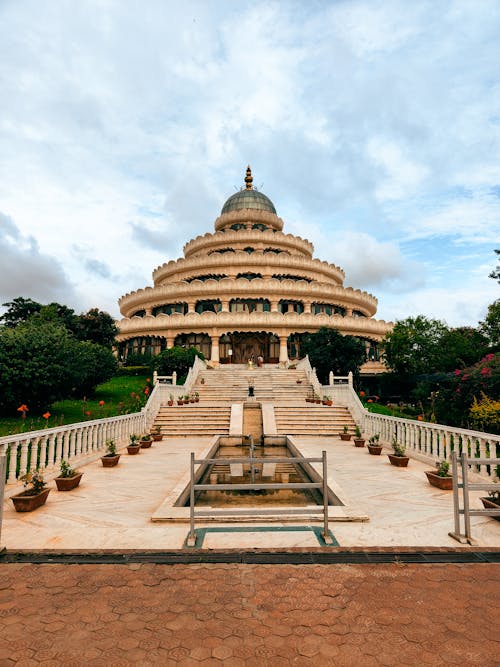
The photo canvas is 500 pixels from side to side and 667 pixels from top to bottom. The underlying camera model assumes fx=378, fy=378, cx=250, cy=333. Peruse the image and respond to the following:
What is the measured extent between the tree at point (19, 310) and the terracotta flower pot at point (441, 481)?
49.7 metres

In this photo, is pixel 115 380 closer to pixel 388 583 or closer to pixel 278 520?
pixel 278 520

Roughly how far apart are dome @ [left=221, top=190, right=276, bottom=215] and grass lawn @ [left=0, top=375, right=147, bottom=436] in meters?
32.9

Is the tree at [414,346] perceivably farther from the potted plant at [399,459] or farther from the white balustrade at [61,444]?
the white balustrade at [61,444]

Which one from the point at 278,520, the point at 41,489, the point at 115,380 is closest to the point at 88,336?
the point at 115,380

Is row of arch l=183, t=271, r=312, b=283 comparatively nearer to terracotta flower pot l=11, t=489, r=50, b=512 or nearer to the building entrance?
the building entrance

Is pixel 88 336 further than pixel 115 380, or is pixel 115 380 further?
pixel 88 336

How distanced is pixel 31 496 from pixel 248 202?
2131 inches

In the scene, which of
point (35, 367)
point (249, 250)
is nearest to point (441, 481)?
point (35, 367)

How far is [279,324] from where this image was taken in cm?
3919

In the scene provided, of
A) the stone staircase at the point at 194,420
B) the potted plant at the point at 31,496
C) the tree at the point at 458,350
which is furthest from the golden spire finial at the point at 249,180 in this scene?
the potted plant at the point at 31,496

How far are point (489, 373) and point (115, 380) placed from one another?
27.0m

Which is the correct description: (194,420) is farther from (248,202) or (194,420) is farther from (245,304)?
(248,202)

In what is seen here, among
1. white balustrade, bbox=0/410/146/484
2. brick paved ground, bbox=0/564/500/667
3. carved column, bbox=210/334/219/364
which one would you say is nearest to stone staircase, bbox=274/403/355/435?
white balustrade, bbox=0/410/146/484

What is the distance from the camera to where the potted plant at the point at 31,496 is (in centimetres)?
689
